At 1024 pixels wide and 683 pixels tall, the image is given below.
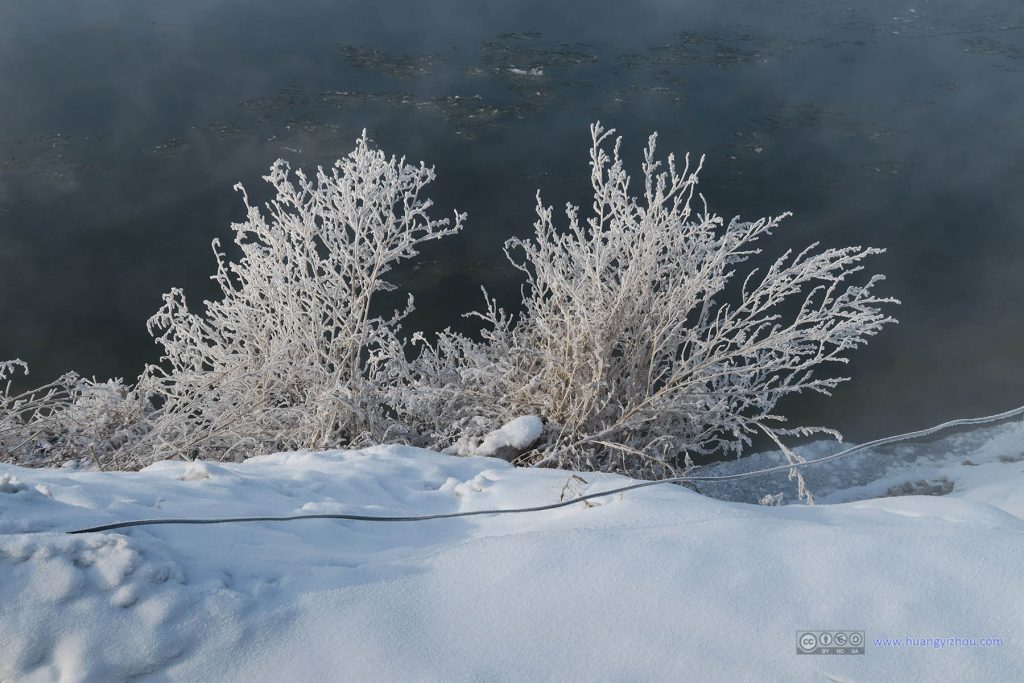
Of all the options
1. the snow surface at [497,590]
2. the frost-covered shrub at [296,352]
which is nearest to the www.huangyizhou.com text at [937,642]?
the snow surface at [497,590]

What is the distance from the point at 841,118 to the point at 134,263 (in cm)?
608

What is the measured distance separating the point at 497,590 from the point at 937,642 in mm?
1068

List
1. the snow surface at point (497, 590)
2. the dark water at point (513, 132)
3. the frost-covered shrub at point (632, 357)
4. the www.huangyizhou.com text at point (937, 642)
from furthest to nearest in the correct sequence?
the dark water at point (513, 132) → the frost-covered shrub at point (632, 357) → the www.huangyizhou.com text at point (937, 642) → the snow surface at point (497, 590)

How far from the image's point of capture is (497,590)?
8.01 feet

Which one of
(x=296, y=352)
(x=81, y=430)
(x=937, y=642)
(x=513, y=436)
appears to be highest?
(x=937, y=642)

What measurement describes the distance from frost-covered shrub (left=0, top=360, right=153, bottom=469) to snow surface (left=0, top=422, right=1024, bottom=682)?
4.77ft

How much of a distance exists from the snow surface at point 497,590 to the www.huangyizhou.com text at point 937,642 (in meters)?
0.01

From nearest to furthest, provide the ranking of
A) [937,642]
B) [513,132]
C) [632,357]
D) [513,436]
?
[937,642], [513,436], [632,357], [513,132]

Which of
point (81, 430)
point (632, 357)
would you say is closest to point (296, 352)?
point (81, 430)

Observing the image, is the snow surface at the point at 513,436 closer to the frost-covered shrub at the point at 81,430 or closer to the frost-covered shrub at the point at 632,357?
the frost-covered shrub at the point at 632,357

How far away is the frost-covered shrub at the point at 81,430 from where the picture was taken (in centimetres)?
430

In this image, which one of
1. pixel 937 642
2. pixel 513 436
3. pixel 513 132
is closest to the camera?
pixel 937 642

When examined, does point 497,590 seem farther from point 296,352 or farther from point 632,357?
point 296,352

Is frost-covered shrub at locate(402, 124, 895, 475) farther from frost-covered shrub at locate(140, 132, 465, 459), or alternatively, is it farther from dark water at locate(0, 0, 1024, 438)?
dark water at locate(0, 0, 1024, 438)
